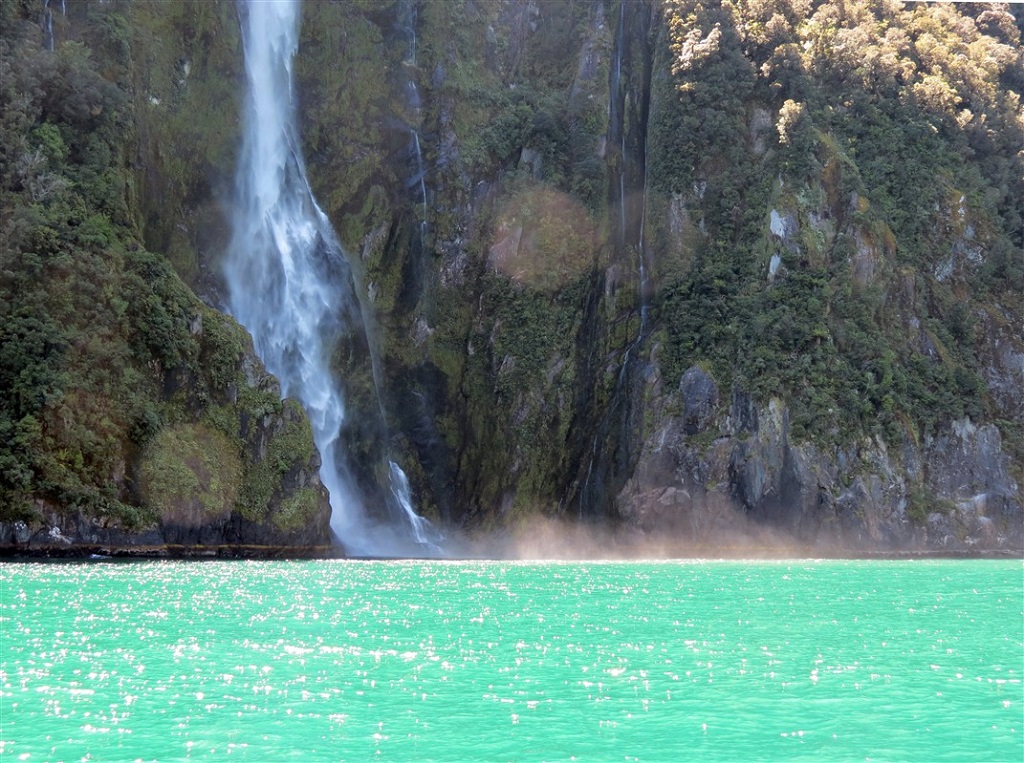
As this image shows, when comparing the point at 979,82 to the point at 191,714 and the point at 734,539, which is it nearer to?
the point at 734,539

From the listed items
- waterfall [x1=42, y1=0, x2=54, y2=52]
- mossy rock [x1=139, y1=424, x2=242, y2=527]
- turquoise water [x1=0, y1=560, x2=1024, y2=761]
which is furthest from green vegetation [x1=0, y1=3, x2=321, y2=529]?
turquoise water [x1=0, y1=560, x2=1024, y2=761]

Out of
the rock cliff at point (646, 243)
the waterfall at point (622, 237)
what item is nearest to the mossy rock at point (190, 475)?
the rock cliff at point (646, 243)

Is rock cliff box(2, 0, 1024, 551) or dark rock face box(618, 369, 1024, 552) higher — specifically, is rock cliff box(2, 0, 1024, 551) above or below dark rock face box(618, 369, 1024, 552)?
above

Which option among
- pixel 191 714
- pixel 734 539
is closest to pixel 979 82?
pixel 734 539

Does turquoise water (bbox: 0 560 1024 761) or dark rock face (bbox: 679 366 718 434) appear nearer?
turquoise water (bbox: 0 560 1024 761)

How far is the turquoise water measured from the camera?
11734 millimetres

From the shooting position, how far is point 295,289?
5400 centimetres

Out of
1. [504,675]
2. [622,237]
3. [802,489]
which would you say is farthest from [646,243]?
[504,675]

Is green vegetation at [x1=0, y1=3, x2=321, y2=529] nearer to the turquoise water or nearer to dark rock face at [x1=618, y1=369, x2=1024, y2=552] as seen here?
the turquoise water

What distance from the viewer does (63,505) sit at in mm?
40219

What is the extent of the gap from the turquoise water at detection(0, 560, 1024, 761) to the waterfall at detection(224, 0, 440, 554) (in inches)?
988

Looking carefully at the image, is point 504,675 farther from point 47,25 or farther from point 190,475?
point 47,25

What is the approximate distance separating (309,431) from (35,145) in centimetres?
1673

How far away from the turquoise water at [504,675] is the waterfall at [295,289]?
82.3 feet
